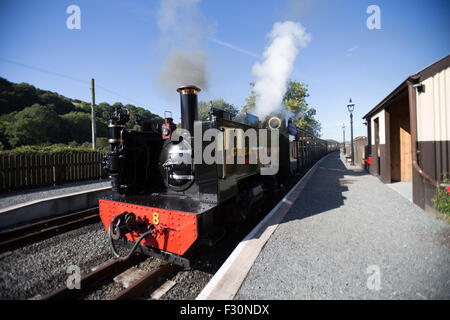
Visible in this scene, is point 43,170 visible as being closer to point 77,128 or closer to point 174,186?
point 174,186

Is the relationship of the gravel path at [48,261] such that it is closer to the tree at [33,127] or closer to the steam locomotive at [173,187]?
the steam locomotive at [173,187]

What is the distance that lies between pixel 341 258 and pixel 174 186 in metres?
2.90

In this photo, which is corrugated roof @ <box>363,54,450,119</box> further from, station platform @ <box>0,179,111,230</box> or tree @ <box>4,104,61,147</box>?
tree @ <box>4,104,61,147</box>

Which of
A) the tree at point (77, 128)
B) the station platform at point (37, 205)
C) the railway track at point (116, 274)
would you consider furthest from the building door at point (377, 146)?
the tree at point (77, 128)

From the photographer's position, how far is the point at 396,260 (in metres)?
2.84

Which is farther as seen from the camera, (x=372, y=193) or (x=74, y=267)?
(x=372, y=193)

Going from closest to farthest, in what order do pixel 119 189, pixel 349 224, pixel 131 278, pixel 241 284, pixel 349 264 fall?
pixel 241 284
pixel 349 264
pixel 131 278
pixel 119 189
pixel 349 224

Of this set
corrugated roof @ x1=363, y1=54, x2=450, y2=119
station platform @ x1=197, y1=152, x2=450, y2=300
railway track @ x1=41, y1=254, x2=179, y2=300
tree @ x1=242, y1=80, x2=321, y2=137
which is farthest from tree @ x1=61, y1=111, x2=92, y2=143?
corrugated roof @ x1=363, y1=54, x2=450, y2=119

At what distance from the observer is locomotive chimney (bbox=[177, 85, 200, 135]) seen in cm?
418

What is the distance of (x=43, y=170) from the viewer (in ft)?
27.8

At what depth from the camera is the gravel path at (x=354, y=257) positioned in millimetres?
2285

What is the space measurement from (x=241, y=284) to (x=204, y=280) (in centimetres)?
86
